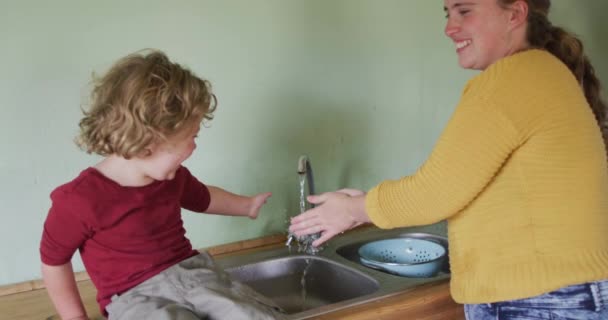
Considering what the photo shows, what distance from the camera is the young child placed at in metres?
1.06

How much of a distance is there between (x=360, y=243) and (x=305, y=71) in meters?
0.49

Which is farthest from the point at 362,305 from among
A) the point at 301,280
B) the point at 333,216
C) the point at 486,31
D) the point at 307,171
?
the point at 486,31

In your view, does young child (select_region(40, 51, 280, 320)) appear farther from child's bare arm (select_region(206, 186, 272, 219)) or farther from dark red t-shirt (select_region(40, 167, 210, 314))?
child's bare arm (select_region(206, 186, 272, 219))

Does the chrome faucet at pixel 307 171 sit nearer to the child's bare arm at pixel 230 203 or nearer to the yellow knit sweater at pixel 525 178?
the child's bare arm at pixel 230 203

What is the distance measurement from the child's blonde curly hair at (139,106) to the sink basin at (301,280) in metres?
0.55

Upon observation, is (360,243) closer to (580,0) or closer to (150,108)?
(150,108)

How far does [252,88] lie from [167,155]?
1.80ft

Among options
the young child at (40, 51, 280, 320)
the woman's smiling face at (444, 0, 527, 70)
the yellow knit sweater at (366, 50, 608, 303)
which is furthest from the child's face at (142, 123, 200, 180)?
the woman's smiling face at (444, 0, 527, 70)

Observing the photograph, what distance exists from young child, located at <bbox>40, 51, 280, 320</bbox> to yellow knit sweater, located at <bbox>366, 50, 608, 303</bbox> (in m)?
0.38

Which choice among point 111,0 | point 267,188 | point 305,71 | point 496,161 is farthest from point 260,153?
point 496,161

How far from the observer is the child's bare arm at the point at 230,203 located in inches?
55.7

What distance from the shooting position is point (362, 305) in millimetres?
1286

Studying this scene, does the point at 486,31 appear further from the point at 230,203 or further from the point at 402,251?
the point at 402,251

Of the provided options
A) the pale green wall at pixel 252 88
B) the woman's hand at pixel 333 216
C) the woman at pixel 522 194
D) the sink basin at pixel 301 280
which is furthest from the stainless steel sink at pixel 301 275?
the woman at pixel 522 194
